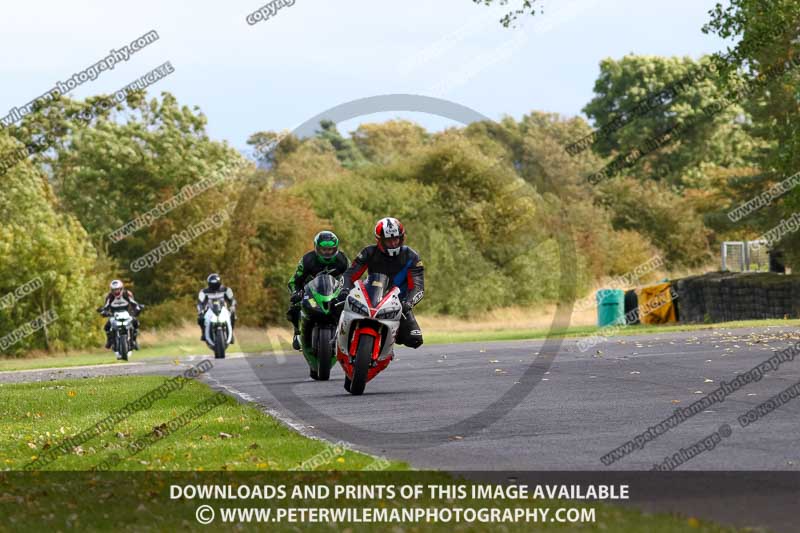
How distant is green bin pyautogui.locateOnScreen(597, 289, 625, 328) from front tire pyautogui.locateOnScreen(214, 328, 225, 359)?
1507 cm

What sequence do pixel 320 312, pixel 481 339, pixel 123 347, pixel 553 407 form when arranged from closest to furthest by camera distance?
pixel 553 407 < pixel 320 312 < pixel 123 347 < pixel 481 339

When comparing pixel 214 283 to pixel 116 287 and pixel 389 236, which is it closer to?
pixel 116 287

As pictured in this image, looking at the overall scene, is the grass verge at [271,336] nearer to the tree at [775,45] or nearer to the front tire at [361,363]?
the tree at [775,45]

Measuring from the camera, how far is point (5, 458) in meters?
11.6

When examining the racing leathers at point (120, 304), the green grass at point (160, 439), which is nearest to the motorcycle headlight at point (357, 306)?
the green grass at point (160, 439)

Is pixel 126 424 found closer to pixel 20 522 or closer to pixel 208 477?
pixel 208 477

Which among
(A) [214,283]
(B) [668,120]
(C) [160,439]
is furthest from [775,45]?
(B) [668,120]

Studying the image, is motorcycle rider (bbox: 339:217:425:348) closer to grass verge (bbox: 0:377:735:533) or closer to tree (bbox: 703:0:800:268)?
grass verge (bbox: 0:377:735:533)

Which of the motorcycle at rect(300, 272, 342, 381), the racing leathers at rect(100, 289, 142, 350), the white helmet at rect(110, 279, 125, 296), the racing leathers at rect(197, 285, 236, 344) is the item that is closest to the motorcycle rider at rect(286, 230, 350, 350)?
the motorcycle at rect(300, 272, 342, 381)

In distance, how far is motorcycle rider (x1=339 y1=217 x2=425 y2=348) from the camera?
52.3 feet

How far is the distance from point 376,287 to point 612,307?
1022 inches

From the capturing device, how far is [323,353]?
18219 millimetres

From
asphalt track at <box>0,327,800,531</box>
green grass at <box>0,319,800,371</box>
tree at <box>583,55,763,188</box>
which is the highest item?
tree at <box>583,55,763,188</box>

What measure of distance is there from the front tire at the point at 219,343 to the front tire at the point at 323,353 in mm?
10171
